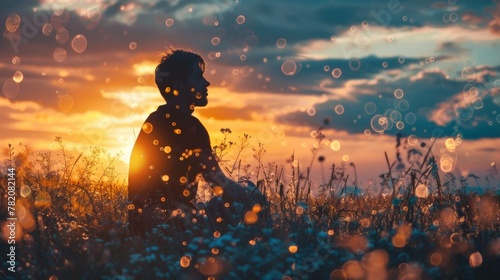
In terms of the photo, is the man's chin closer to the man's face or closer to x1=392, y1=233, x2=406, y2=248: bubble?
the man's face

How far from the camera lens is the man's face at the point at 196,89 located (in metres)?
7.74

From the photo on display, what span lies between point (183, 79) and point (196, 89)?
213 mm

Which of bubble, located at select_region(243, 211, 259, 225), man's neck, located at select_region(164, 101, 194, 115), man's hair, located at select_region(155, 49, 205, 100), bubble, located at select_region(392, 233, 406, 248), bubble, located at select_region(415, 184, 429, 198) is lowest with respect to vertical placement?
bubble, located at select_region(392, 233, 406, 248)

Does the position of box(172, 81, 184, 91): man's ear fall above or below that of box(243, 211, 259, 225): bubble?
above

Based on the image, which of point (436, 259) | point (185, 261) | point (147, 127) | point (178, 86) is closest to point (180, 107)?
point (178, 86)

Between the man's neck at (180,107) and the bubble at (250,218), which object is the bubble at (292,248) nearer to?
the bubble at (250,218)

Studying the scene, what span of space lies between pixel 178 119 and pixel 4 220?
9.56ft

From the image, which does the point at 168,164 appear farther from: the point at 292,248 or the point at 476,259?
the point at 476,259

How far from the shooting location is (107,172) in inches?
396

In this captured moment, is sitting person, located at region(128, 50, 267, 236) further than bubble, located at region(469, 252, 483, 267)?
Yes

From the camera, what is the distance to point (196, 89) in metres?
7.75

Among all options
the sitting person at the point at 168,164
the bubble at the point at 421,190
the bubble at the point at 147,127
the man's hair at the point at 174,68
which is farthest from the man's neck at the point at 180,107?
the bubble at the point at 421,190

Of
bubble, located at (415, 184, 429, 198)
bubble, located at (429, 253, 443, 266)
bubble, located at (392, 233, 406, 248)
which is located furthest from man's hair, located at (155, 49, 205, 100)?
bubble, located at (429, 253, 443, 266)

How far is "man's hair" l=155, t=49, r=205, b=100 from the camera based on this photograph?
25.6ft
